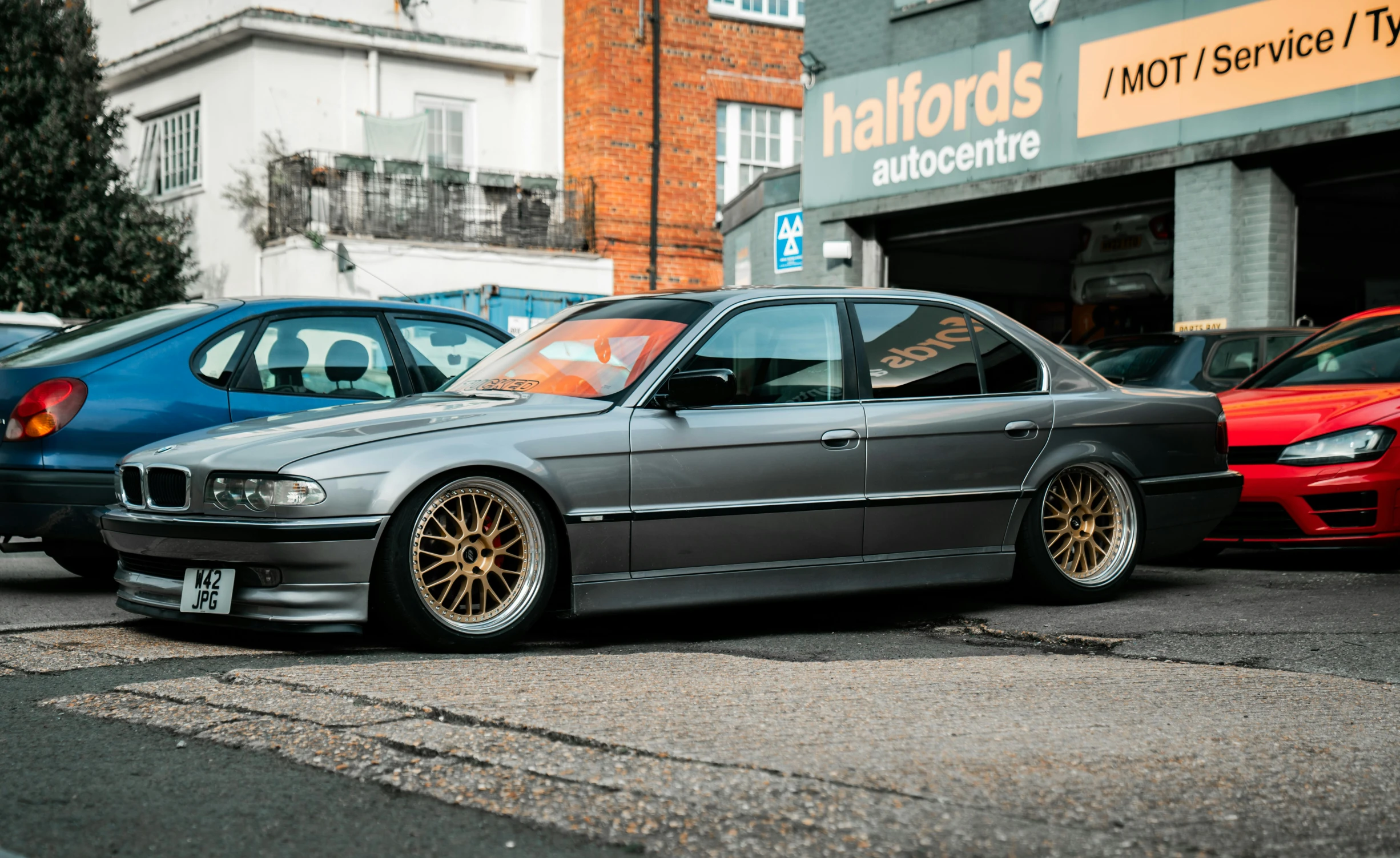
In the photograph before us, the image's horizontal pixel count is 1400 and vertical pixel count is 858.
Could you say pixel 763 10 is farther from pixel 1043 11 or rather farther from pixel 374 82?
pixel 1043 11

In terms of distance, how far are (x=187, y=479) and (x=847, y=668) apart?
8.18ft

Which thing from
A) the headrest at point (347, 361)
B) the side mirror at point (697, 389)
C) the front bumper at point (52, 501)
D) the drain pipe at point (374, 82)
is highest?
the drain pipe at point (374, 82)

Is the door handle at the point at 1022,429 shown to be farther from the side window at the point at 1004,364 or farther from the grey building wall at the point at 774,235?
the grey building wall at the point at 774,235

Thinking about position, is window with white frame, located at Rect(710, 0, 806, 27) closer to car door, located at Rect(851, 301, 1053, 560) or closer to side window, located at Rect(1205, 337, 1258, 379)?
side window, located at Rect(1205, 337, 1258, 379)

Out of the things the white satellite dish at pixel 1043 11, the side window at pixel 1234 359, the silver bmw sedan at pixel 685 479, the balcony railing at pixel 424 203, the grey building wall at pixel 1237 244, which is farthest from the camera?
the balcony railing at pixel 424 203

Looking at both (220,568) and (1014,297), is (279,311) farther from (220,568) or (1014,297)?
(1014,297)

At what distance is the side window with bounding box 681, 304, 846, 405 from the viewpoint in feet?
19.5

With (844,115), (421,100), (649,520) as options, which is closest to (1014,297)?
(844,115)

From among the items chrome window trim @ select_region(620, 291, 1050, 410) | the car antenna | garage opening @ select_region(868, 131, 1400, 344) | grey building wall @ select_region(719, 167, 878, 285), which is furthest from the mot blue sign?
chrome window trim @ select_region(620, 291, 1050, 410)

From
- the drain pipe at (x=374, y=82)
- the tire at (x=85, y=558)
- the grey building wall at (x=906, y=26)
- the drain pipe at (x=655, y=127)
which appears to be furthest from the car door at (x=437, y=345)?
the drain pipe at (x=374, y=82)

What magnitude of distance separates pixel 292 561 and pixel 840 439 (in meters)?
2.24

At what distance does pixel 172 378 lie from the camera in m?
6.84

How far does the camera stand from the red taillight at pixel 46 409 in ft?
21.4

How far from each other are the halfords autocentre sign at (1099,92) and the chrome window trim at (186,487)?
410 inches
